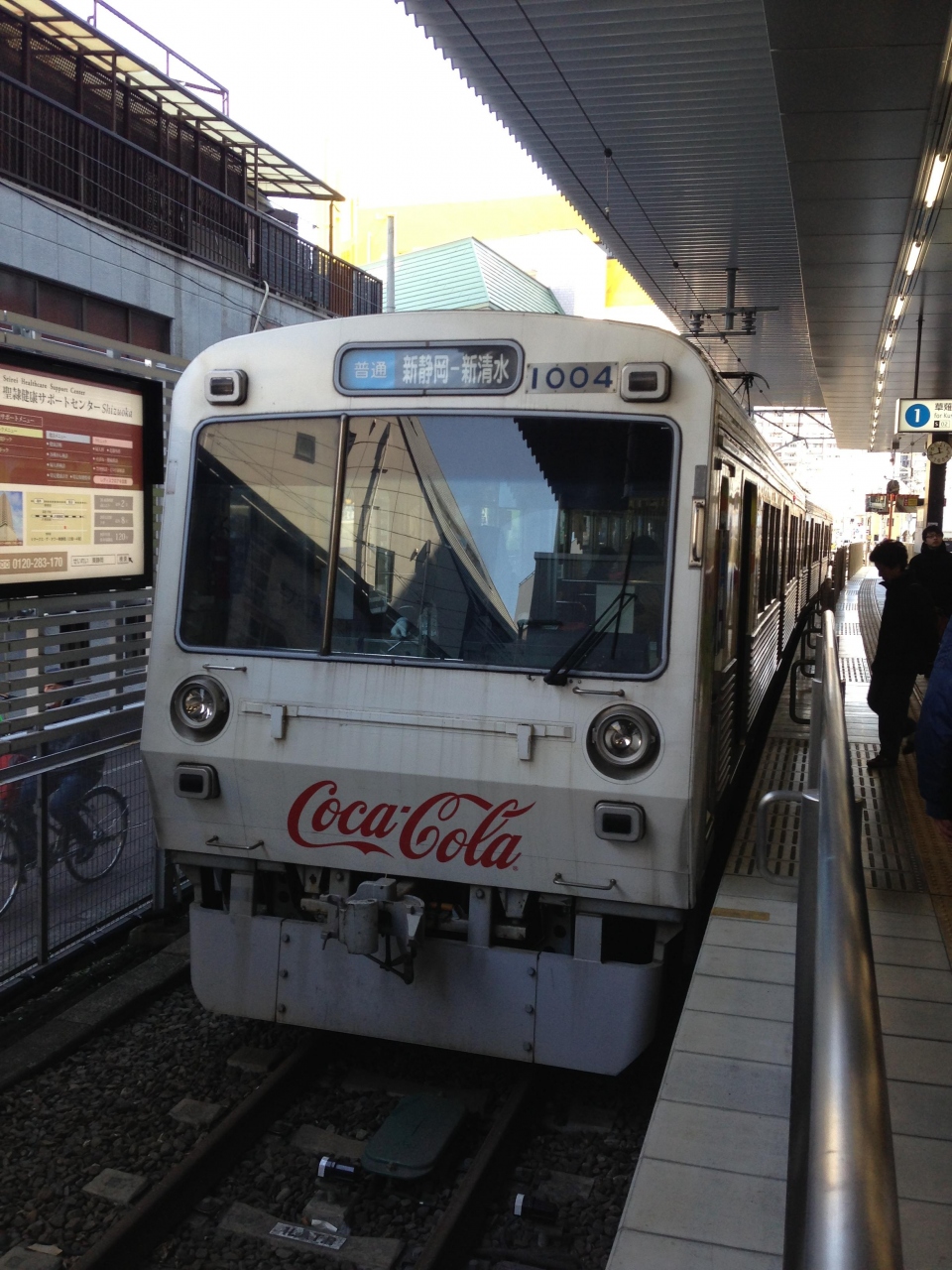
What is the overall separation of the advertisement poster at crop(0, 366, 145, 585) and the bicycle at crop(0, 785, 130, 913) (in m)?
1.12

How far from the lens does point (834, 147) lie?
8.50 m

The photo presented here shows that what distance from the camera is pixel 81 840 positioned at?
5.83m

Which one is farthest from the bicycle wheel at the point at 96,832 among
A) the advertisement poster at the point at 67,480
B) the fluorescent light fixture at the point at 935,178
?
the fluorescent light fixture at the point at 935,178

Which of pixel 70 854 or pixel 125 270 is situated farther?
pixel 125 270

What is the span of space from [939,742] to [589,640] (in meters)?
1.49

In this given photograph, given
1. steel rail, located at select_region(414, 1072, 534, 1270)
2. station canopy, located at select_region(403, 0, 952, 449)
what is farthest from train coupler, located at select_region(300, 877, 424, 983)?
station canopy, located at select_region(403, 0, 952, 449)

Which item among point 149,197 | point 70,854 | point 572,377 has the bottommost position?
point 70,854

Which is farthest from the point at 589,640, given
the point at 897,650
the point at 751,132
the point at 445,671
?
the point at 751,132

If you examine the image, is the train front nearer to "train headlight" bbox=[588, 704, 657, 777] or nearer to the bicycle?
"train headlight" bbox=[588, 704, 657, 777]

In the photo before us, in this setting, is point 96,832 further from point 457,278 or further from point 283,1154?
point 457,278

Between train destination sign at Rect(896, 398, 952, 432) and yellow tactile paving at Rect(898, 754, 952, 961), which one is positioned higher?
train destination sign at Rect(896, 398, 952, 432)

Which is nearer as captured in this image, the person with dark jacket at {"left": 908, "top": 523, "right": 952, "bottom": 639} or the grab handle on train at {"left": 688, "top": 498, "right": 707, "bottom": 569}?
the grab handle on train at {"left": 688, "top": 498, "right": 707, "bottom": 569}

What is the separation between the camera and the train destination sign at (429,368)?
14.0ft

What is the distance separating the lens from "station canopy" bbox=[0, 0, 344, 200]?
1283 cm
